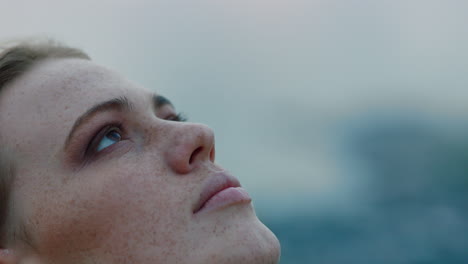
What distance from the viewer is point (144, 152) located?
176cm

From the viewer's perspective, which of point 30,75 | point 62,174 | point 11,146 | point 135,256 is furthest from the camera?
point 30,75

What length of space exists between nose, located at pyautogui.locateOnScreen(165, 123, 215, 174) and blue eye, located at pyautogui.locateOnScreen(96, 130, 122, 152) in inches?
9.5

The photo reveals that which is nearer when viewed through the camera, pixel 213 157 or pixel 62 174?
pixel 62 174

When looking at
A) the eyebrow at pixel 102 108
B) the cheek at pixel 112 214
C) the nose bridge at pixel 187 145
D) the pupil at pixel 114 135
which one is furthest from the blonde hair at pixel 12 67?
the nose bridge at pixel 187 145

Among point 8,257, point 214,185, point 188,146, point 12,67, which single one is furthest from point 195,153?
point 12,67

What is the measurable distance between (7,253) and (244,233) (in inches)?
39.9

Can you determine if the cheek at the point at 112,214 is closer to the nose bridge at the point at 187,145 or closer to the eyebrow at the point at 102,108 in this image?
the nose bridge at the point at 187,145

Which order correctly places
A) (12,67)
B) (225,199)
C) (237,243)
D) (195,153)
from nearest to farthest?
(237,243)
(225,199)
(195,153)
(12,67)

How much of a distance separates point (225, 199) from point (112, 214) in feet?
1.47

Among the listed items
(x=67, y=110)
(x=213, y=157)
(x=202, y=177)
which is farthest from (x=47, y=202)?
(x=213, y=157)

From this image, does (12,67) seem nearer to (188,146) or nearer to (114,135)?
(114,135)

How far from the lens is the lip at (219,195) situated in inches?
64.9

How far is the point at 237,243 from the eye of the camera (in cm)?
156

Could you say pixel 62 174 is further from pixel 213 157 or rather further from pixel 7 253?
pixel 213 157
